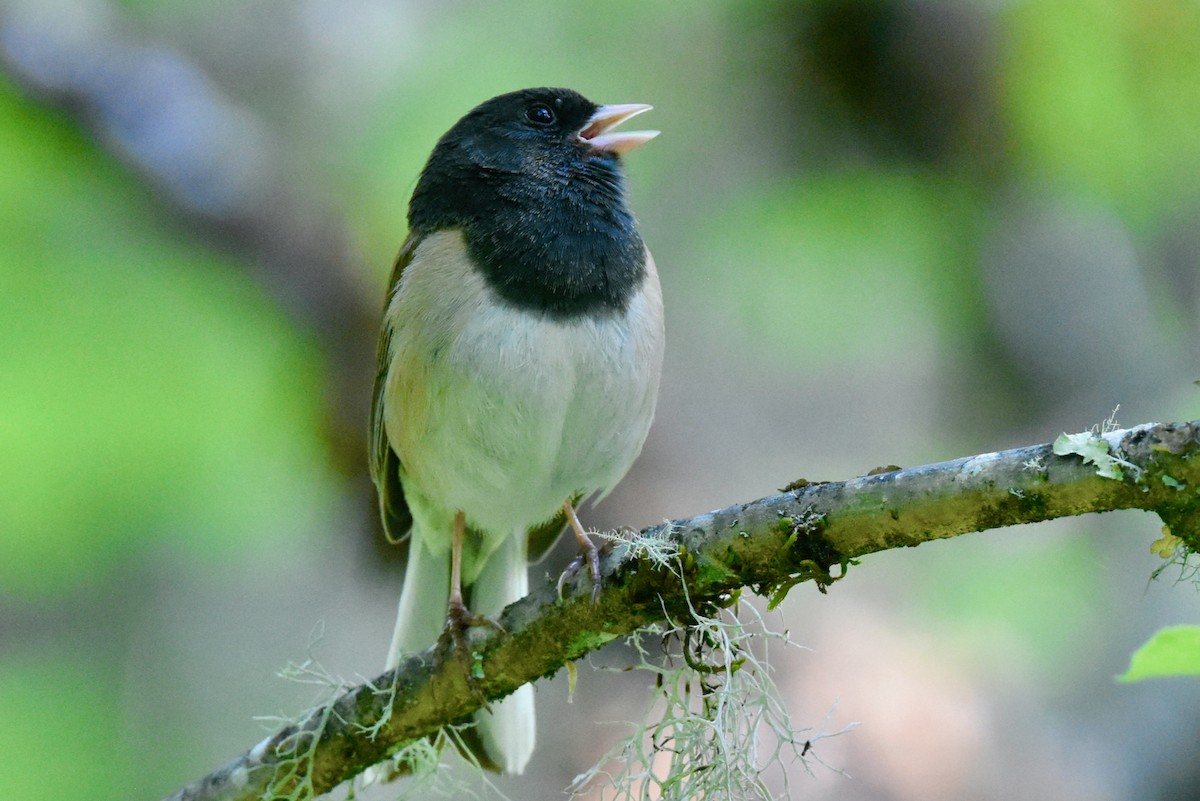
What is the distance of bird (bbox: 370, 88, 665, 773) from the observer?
2193 mm

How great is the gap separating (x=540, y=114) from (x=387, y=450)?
951 mm

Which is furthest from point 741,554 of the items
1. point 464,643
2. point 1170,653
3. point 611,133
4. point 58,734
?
point 58,734

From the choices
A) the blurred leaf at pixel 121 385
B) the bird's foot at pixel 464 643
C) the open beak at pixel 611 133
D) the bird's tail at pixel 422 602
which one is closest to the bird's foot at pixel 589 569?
the bird's foot at pixel 464 643

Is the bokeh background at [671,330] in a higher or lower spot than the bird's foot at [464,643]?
higher

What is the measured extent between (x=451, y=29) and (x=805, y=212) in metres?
1.55

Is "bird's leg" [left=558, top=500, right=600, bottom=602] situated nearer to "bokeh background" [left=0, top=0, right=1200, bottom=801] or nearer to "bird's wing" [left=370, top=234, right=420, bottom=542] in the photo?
"bird's wing" [left=370, top=234, right=420, bottom=542]

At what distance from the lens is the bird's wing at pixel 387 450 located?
8.34ft

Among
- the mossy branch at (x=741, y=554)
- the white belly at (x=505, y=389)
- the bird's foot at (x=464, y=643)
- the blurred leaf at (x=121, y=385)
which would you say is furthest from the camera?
the blurred leaf at (x=121, y=385)

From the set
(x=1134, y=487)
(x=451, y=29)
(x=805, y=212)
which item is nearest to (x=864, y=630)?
(x=805, y=212)

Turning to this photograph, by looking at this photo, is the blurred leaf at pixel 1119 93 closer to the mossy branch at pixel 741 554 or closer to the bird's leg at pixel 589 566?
the bird's leg at pixel 589 566

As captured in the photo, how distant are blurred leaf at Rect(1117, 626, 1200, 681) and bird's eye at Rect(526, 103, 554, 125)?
2.13 metres

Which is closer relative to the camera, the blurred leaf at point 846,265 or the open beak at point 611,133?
the open beak at point 611,133

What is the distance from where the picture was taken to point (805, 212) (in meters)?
3.89

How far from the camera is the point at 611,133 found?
266 centimetres
